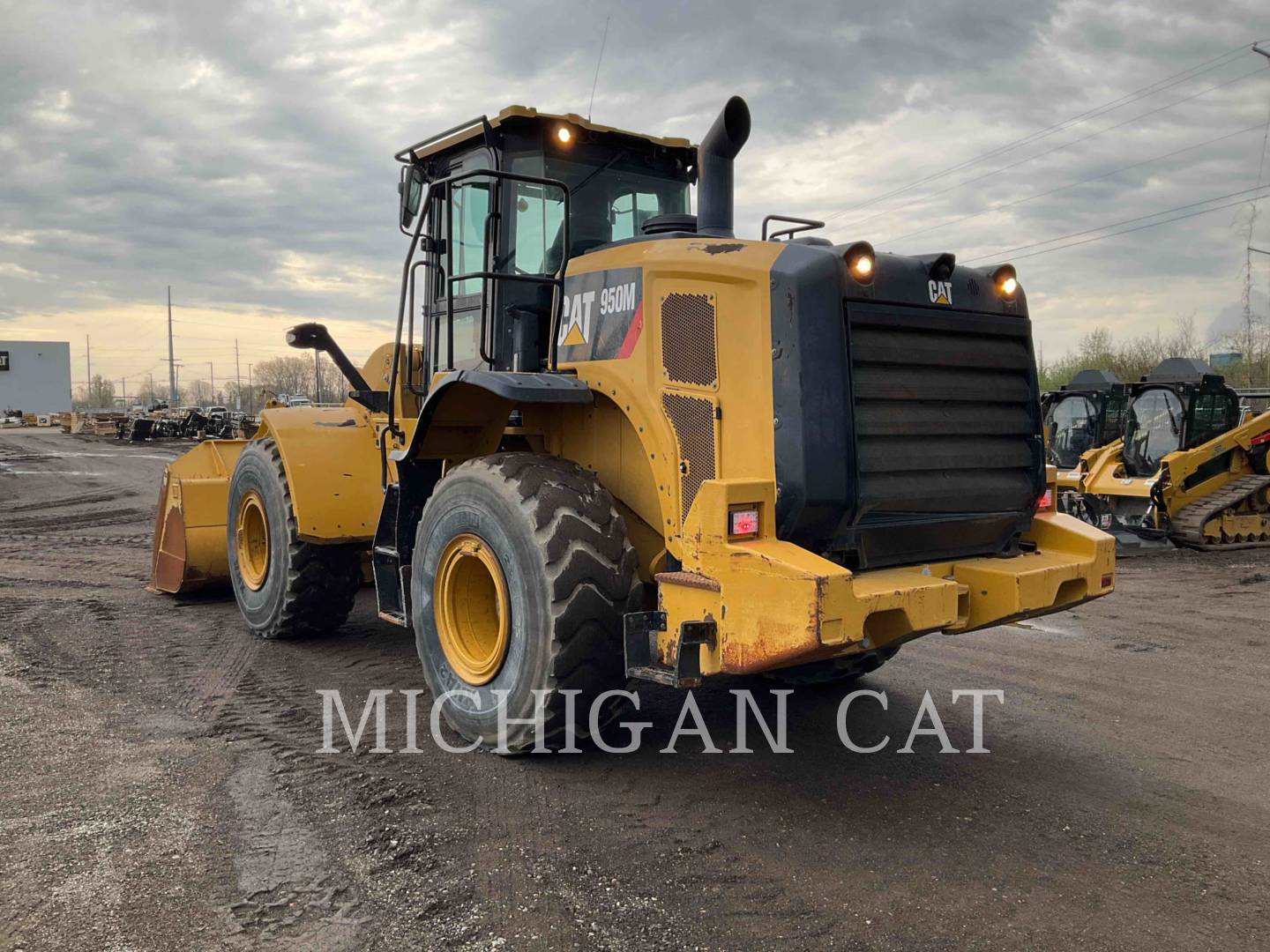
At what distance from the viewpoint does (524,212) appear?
512 centimetres

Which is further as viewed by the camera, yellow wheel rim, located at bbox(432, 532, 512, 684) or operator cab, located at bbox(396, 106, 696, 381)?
operator cab, located at bbox(396, 106, 696, 381)

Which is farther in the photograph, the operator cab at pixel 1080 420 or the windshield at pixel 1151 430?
the operator cab at pixel 1080 420

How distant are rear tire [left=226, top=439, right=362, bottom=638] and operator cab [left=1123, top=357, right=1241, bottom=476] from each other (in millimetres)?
11016

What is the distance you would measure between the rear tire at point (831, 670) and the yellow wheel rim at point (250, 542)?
370 cm

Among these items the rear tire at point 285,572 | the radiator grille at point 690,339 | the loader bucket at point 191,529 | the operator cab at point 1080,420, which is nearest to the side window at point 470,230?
the radiator grille at point 690,339

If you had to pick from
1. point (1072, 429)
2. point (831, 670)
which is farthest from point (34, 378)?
point (831, 670)

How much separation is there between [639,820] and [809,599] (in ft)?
3.63

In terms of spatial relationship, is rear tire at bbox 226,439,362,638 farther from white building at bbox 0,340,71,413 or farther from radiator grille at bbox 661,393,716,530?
white building at bbox 0,340,71,413

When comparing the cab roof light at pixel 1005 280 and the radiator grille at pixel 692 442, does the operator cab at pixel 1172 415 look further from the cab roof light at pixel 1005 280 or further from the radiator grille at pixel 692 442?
the radiator grille at pixel 692 442

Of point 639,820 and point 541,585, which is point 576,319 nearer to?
point 541,585

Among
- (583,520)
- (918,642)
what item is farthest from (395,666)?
(918,642)

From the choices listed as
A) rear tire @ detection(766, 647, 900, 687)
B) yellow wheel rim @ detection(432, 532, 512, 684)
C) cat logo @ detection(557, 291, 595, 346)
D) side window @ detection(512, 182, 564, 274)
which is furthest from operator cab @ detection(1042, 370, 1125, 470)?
yellow wheel rim @ detection(432, 532, 512, 684)

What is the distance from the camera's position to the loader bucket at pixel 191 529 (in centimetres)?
784

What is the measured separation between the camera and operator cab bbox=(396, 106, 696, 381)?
5.11 m
